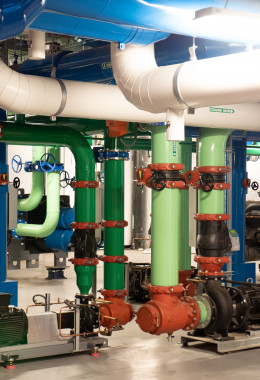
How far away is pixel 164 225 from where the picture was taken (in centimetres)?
711

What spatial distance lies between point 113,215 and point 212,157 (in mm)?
1449

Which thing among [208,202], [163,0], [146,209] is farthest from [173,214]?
[146,209]

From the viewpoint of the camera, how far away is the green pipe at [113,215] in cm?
830

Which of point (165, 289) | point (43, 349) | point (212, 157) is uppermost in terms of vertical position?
point (212, 157)

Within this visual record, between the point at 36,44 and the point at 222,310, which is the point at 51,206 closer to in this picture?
the point at 222,310

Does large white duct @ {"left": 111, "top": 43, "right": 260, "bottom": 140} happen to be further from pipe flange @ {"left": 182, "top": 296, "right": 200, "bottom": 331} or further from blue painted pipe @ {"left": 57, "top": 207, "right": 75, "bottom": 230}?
blue painted pipe @ {"left": 57, "top": 207, "right": 75, "bottom": 230}

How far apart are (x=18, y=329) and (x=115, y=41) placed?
3.51 metres

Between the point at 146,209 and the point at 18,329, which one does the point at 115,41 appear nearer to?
the point at 18,329

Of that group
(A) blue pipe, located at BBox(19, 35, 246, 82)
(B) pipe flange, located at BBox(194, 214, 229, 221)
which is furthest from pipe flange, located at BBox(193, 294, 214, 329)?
(A) blue pipe, located at BBox(19, 35, 246, 82)

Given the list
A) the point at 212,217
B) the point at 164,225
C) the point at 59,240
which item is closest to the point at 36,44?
the point at 164,225

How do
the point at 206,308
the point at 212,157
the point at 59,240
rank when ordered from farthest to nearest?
the point at 59,240 < the point at 212,157 < the point at 206,308

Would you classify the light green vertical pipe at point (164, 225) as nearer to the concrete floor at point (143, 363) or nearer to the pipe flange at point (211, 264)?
the pipe flange at point (211, 264)

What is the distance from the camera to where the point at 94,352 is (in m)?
7.40

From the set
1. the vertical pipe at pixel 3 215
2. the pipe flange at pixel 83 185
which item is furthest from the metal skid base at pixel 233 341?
the vertical pipe at pixel 3 215
